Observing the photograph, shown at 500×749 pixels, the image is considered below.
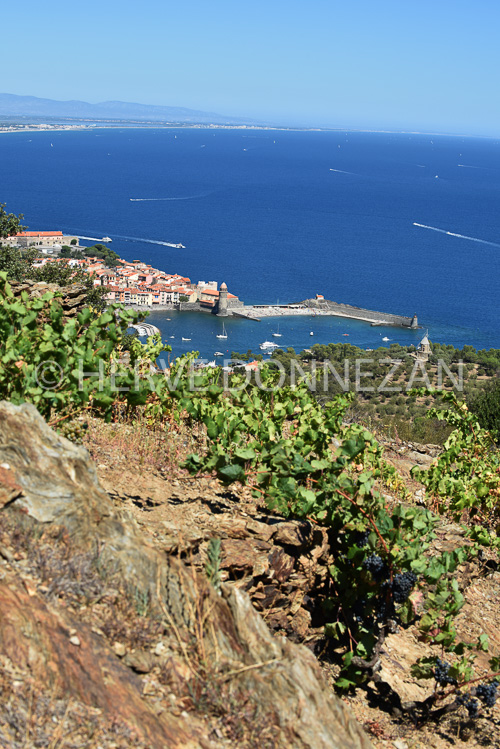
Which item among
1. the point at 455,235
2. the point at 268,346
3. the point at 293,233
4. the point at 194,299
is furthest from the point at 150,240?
the point at 455,235

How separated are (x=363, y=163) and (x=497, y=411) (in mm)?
191613

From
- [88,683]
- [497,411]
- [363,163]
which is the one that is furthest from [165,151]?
[88,683]

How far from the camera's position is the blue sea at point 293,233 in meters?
59.5

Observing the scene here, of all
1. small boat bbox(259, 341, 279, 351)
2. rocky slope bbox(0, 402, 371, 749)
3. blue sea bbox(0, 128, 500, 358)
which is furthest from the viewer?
blue sea bbox(0, 128, 500, 358)

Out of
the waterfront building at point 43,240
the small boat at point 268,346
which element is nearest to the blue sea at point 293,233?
the small boat at point 268,346

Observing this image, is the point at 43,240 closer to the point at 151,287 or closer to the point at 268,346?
the point at 151,287

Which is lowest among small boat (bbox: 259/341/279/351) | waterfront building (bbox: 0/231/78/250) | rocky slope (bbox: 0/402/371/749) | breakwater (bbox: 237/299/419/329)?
small boat (bbox: 259/341/279/351)

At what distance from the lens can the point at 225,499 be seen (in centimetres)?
490

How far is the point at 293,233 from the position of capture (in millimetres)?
92562

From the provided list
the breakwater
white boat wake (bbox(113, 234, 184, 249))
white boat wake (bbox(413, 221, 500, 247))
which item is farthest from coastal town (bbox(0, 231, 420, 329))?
white boat wake (bbox(413, 221, 500, 247))

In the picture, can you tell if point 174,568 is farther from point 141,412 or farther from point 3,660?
point 141,412

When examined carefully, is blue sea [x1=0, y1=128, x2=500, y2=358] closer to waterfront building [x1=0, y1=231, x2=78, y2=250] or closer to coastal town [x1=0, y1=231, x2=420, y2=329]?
coastal town [x1=0, y1=231, x2=420, y2=329]

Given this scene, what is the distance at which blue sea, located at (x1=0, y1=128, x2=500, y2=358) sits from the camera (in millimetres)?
59506

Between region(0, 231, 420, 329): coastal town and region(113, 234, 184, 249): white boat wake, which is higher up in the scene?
region(113, 234, 184, 249): white boat wake
